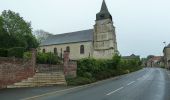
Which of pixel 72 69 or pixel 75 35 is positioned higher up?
pixel 75 35

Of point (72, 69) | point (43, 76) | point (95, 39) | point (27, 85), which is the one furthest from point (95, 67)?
point (95, 39)

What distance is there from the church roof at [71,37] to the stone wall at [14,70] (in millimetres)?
58087

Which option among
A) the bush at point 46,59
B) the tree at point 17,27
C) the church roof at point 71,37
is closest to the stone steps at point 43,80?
the bush at point 46,59

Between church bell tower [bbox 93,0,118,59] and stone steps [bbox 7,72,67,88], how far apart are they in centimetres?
5324

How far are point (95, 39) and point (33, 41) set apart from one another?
724 inches

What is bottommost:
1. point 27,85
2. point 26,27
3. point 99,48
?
point 27,85

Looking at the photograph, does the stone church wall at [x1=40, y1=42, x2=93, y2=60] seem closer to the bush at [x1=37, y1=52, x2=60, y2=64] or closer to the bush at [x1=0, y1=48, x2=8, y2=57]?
the bush at [x1=37, y1=52, x2=60, y2=64]

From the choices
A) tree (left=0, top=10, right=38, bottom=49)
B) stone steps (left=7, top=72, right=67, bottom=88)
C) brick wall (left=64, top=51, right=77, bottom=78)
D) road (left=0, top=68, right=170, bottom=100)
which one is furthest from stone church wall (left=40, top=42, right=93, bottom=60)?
road (left=0, top=68, right=170, bottom=100)

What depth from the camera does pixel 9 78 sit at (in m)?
22.9

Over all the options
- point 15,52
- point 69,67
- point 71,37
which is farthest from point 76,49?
point 15,52

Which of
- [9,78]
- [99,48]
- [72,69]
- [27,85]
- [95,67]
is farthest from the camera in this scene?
[99,48]

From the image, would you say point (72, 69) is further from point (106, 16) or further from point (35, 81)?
point (106, 16)

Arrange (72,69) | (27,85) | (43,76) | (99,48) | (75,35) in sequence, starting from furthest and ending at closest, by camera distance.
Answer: (75,35), (99,48), (72,69), (43,76), (27,85)

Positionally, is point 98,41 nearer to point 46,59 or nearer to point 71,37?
point 71,37
